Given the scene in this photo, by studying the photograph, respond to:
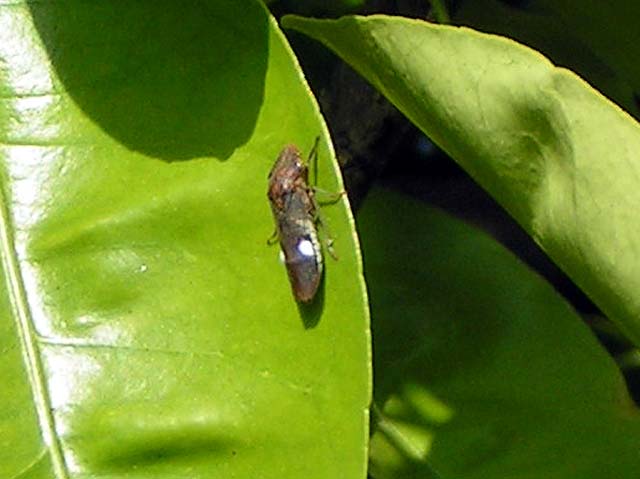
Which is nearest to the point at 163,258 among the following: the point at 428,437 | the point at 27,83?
the point at 27,83

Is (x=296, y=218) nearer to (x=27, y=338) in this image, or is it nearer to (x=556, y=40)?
(x=27, y=338)

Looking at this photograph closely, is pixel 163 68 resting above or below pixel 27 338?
above

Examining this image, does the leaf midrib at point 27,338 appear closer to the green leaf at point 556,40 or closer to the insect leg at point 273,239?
the insect leg at point 273,239

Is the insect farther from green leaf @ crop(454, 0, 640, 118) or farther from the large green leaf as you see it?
green leaf @ crop(454, 0, 640, 118)

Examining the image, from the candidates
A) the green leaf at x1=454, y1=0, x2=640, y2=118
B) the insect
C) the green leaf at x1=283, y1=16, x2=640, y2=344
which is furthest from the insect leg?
the green leaf at x1=454, y1=0, x2=640, y2=118

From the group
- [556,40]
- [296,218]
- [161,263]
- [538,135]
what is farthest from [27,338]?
[556,40]

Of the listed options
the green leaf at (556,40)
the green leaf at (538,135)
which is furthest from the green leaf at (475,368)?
the green leaf at (538,135)

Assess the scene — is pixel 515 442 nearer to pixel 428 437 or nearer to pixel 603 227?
pixel 428 437
